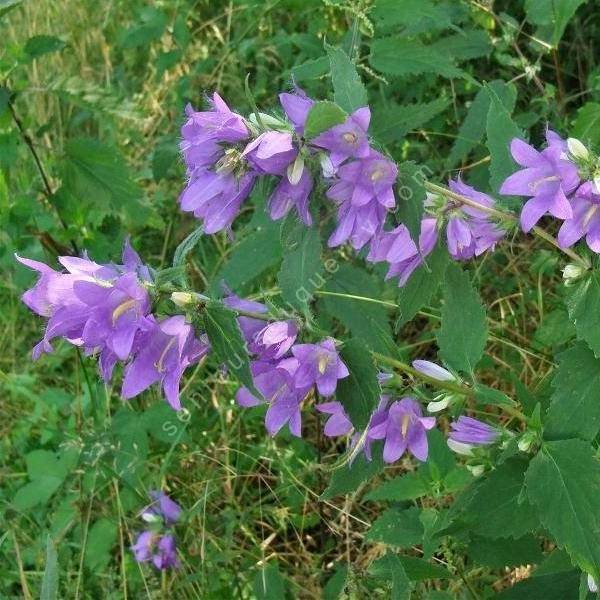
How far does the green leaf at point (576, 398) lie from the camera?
1.65m

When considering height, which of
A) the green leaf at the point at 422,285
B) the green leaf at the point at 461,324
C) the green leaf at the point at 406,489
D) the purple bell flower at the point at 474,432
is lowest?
the green leaf at the point at 406,489

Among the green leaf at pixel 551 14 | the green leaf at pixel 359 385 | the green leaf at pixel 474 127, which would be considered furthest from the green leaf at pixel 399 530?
the green leaf at pixel 551 14

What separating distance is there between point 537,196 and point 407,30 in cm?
148

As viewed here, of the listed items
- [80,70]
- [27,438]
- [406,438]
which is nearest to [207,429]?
[27,438]

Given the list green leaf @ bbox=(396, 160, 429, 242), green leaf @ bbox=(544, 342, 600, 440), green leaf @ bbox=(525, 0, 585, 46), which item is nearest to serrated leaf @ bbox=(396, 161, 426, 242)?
green leaf @ bbox=(396, 160, 429, 242)

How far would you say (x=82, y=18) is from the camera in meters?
4.72

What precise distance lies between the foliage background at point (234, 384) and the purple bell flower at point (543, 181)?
0.43 metres

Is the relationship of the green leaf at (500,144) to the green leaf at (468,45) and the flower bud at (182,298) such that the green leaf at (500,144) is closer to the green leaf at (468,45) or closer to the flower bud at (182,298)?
the flower bud at (182,298)

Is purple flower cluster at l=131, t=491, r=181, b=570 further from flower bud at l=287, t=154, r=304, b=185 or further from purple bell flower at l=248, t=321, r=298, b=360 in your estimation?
flower bud at l=287, t=154, r=304, b=185

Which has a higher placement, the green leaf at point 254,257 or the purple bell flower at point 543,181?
the purple bell flower at point 543,181

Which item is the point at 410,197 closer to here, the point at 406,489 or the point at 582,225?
the point at 582,225

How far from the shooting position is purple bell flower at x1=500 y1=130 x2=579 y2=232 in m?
1.53

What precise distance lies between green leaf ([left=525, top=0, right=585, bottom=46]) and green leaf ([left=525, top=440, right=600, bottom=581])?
1173 millimetres

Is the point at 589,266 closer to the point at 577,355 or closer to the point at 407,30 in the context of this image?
the point at 577,355
